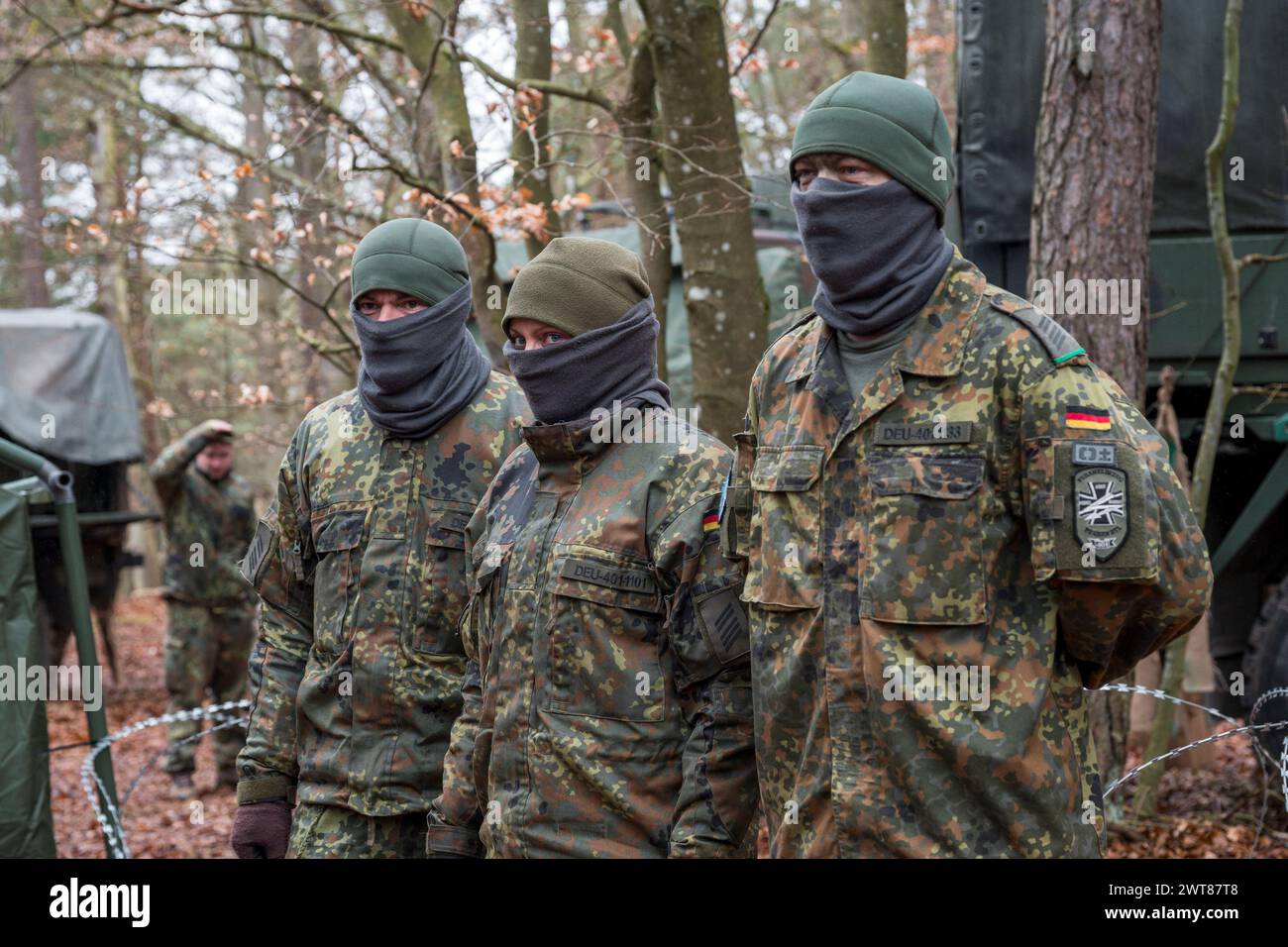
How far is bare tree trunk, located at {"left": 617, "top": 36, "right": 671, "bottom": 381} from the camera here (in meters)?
6.53

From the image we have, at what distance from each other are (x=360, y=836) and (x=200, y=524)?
6874mm

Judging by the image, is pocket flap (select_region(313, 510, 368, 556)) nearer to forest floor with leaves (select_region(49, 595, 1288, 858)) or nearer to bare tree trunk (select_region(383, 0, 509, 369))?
forest floor with leaves (select_region(49, 595, 1288, 858))

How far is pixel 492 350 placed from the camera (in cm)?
677

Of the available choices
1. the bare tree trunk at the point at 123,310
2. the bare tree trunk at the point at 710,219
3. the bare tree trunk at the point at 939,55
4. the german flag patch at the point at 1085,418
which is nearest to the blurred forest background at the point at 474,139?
the bare tree trunk at the point at 710,219

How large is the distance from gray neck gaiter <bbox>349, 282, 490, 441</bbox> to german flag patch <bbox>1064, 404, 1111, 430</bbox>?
1.84 meters

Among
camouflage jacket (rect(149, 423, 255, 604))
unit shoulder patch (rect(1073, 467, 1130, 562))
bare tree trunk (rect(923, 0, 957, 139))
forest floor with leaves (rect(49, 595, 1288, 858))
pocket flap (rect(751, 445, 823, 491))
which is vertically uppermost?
bare tree trunk (rect(923, 0, 957, 139))

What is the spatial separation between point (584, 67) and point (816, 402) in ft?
24.8

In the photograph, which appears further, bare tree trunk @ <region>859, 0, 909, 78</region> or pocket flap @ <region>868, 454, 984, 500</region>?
bare tree trunk @ <region>859, 0, 909, 78</region>

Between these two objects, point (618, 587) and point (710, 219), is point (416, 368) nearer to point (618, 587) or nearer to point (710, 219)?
point (618, 587)

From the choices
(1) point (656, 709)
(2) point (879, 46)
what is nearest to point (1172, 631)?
(1) point (656, 709)

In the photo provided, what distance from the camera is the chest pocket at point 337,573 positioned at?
3816 mm

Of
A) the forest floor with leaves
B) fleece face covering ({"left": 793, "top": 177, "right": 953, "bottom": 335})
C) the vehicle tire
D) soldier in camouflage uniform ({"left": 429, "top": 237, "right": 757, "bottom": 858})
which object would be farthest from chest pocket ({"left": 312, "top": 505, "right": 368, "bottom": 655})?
the vehicle tire

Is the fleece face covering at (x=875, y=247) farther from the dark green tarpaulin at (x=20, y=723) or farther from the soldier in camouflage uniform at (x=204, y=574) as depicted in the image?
the soldier in camouflage uniform at (x=204, y=574)

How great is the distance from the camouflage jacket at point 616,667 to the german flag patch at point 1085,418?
0.80 m
